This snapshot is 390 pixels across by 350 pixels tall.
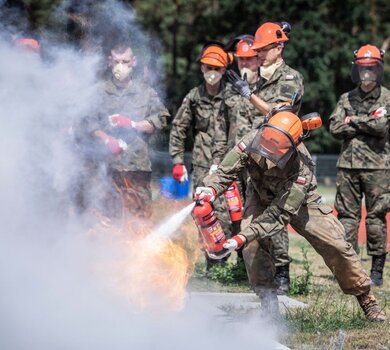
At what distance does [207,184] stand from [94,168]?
2231mm

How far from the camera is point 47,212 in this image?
25.9 ft

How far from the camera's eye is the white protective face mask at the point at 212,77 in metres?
9.91

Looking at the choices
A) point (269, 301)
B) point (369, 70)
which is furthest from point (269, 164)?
point (369, 70)

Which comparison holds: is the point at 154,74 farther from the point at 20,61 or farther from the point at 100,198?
the point at 20,61

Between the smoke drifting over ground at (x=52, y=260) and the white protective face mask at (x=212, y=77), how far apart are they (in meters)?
2.57

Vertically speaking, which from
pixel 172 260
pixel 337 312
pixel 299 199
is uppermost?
pixel 299 199

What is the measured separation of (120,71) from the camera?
8953 millimetres

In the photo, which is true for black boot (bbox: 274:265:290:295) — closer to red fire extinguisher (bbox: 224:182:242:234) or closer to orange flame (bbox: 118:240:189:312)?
red fire extinguisher (bbox: 224:182:242:234)

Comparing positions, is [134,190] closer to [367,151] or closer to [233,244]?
[367,151]

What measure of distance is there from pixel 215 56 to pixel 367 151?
80.6 inches

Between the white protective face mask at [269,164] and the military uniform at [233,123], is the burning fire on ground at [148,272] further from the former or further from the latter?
the military uniform at [233,123]

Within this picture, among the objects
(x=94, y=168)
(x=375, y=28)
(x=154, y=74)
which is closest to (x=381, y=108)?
(x=154, y=74)

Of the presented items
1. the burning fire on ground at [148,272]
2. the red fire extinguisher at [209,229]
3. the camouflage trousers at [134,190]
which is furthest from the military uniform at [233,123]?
the red fire extinguisher at [209,229]

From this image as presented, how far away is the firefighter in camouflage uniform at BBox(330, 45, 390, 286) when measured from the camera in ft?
31.8
